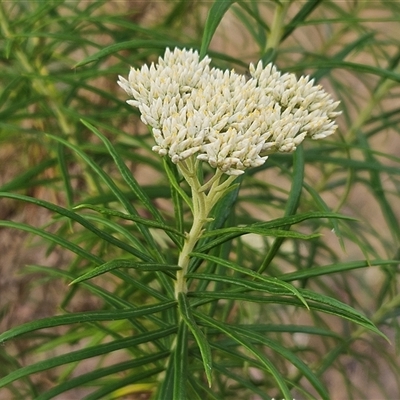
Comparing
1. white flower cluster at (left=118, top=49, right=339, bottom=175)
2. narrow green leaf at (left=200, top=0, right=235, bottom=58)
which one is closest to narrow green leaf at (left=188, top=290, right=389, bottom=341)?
white flower cluster at (left=118, top=49, right=339, bottom=175)

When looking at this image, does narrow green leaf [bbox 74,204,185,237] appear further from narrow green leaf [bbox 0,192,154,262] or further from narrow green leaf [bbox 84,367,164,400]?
narrow green leaf [bbox 84,367,164,400]

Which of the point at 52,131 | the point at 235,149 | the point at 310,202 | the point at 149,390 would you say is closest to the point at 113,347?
the point at 235,149

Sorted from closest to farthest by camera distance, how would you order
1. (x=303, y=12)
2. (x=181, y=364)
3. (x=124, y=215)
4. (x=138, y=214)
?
1. (x=124, y=215)
2. (x=181, y=364)
3. (x=138, y=214)
4. (x=303, y=12)

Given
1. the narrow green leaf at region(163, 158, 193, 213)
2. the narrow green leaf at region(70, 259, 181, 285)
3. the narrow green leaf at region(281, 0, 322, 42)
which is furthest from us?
the narrow green leaf at region(281, 0, 322, 42)

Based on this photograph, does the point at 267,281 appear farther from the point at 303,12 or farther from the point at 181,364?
the point at 303,12

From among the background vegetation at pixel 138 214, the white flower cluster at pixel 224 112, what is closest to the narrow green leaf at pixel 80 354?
the background vegetation at pixel 138 214

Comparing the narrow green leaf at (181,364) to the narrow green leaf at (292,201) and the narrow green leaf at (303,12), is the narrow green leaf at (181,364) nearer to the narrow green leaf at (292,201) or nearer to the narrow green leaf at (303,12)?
the narrow green leaf at (292,201)

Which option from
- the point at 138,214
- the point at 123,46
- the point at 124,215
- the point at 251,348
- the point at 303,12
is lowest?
the point at 251,348

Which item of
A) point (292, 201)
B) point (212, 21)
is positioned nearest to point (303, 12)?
point (212, 21)
